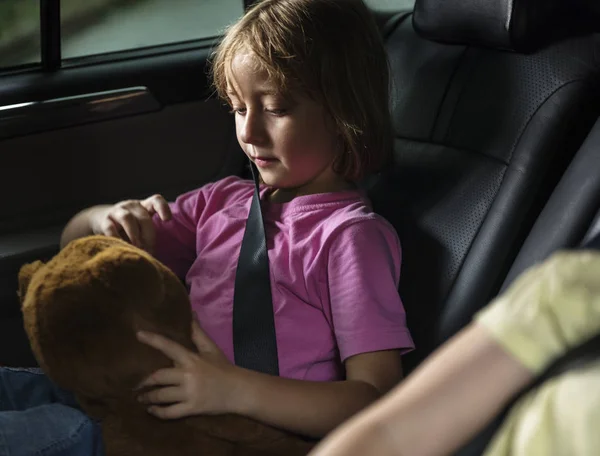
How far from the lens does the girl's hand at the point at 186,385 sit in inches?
48.6

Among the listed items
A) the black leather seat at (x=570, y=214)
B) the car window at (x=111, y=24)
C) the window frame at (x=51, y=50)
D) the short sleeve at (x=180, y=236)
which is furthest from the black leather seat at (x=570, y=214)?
the car window at (x=111, y=24)

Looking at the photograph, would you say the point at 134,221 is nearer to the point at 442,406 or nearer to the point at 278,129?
the point at 278,129

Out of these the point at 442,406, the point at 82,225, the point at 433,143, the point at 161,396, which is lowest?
the point at 82,225

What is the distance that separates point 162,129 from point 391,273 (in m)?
0.95

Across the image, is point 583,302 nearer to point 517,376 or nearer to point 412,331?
point 517,376

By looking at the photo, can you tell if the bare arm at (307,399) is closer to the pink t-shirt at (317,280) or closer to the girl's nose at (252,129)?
the pink t-shirt at (317,280)

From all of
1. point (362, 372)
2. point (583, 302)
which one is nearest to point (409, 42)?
point (362, 372)

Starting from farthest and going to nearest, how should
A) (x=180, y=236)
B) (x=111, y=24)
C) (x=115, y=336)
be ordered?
(x=111, y=24), (x=180, y=236), (x=115, y=336)

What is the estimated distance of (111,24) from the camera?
2.41 m

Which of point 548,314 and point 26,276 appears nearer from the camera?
point 548,314

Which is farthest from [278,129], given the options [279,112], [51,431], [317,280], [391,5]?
[391,5]

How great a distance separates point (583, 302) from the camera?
2.49ft

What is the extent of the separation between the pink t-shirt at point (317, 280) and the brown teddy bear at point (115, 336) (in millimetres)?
211

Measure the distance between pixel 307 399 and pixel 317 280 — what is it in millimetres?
213
